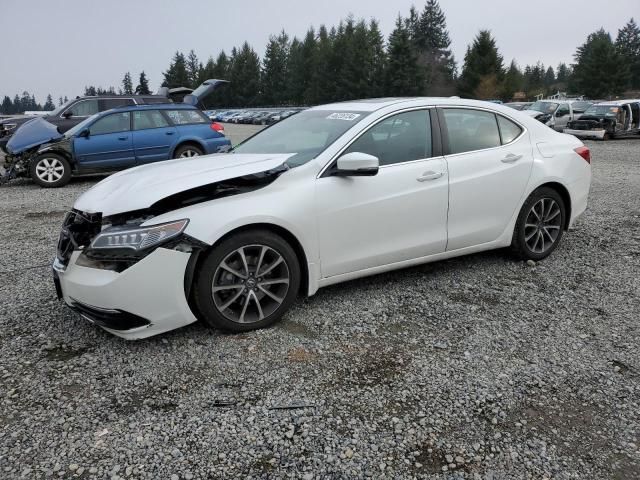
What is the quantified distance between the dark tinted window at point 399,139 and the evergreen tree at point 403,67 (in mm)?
64193

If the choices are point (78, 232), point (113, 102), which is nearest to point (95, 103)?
point (113, 102)

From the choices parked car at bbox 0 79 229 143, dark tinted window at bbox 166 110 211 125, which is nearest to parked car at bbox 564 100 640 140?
parked car at bbox 0 79 229 143

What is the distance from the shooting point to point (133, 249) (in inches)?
123

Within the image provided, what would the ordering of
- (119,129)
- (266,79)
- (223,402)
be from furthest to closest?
(266,79) < (119,129) < (223,402)

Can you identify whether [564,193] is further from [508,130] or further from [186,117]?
[186,117]

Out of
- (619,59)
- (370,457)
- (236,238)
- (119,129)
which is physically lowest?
(370,457)

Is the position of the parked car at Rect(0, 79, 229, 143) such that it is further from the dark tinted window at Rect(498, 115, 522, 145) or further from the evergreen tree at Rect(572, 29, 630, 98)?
the evergreen tree at Rect(572, 29, 630, 98)

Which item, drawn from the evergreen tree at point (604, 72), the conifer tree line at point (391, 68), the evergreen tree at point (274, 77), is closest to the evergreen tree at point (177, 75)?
the conifer tree line at point (391, 68)

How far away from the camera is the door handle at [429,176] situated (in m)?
4.08

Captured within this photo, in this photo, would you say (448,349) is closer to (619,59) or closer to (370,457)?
(370,457)

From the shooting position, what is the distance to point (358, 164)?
3604mm

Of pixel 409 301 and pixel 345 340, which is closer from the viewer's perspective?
pixel 345 340

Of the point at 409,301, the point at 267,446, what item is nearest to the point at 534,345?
the point at 409,301

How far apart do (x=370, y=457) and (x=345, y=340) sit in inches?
45.2
